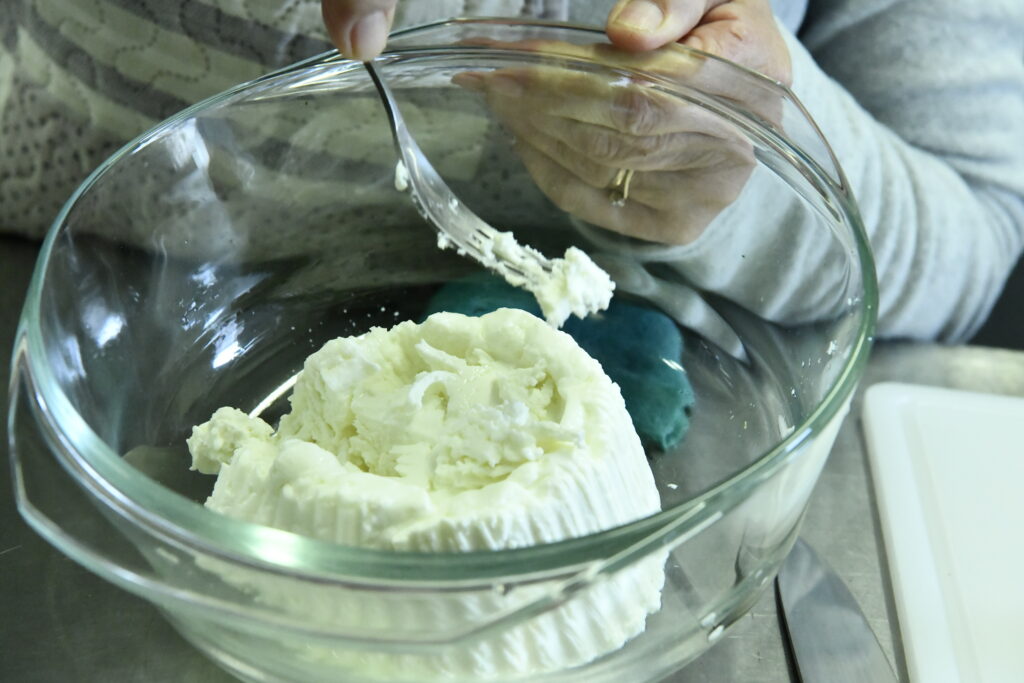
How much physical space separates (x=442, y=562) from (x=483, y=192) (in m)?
0.32

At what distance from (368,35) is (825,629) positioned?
0.37 metres

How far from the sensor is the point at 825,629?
49 cm

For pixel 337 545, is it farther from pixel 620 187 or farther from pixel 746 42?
pixel 746 42

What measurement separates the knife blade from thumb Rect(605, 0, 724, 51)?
30 cm

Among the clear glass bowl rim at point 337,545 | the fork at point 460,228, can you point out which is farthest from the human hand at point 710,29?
the clear glass bowl rim at point 337,545

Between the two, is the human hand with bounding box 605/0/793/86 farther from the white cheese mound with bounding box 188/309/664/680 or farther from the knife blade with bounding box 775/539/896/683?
the knife blade with bounding box 775/539/896/683

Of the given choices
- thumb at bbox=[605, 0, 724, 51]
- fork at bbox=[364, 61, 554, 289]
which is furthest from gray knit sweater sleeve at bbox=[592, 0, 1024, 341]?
fork at bbox=[364, 61, 554, 289]

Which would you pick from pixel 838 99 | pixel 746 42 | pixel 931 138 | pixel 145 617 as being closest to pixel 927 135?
pixel 931 138

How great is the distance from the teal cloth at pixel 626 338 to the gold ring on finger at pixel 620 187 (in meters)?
0.06

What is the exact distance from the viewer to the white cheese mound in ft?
1.18

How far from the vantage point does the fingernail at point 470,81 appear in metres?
0.56

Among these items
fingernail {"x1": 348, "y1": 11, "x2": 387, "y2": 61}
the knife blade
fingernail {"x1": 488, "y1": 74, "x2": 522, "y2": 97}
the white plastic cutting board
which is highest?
fingernail {"x1": 348, "y1": 11, "x2": 387, "y2": 61}

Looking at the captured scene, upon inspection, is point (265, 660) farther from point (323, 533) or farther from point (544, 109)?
point (544, 109)

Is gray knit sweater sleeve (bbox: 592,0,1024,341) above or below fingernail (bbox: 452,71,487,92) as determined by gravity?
below
